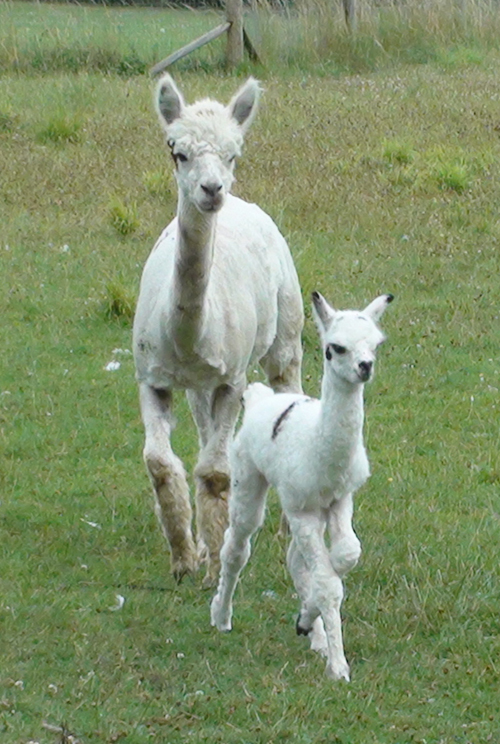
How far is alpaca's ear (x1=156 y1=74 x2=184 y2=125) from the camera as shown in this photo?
6109 mm

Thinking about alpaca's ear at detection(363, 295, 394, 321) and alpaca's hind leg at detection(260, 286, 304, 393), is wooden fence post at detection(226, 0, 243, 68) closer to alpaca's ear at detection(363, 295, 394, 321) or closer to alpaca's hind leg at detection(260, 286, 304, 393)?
alpaca's hind leg at detection(260, 286, 304, 393)

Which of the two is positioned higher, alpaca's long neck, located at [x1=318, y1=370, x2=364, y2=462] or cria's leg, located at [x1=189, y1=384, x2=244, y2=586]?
alpaca's long neck, located at [x1=318, y1=370, x2=364, y2=462]

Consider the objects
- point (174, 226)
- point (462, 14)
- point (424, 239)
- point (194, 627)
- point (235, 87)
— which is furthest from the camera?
point (462, 14)

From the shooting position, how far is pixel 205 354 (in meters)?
6.26

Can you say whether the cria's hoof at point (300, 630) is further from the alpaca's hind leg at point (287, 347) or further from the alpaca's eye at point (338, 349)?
the alpaca's hind leg at point (287, 347)

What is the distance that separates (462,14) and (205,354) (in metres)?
15.5

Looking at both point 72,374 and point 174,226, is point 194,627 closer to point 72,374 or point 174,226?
point 174,226

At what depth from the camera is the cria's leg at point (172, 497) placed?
20.2ft

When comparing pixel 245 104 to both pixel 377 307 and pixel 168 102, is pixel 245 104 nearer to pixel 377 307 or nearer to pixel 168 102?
pixel 168 102

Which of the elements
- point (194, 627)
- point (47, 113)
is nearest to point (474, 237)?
point (47, 113)

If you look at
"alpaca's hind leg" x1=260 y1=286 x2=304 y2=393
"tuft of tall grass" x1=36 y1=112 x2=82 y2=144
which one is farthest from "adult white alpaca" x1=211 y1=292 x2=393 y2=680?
"tuft of tall grass" x1=36 y1=112 x2=82 y2=144

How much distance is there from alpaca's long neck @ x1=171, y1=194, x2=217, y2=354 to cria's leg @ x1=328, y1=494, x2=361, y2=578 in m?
1.34

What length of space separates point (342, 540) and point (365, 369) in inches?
27.3

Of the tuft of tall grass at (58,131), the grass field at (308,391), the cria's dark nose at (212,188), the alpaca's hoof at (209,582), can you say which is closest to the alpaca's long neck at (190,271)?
the cria's dark nose at (212,188)
